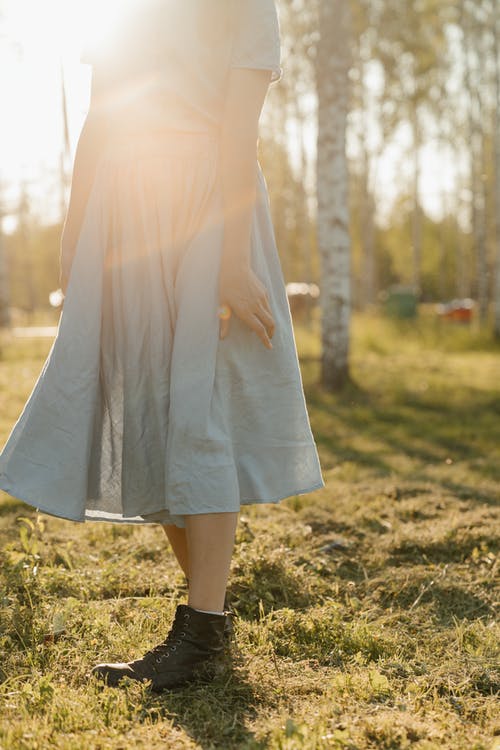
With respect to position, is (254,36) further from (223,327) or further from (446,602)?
(446,602)

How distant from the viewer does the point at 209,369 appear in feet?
6.88

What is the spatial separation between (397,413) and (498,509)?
3.67 m

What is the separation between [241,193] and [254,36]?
395 mm

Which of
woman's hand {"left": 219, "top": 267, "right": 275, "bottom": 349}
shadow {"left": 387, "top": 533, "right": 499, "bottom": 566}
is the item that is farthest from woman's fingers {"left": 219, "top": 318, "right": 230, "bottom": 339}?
shadow {"left": 387, "top": 533, "right": 499, "bottom": 566}

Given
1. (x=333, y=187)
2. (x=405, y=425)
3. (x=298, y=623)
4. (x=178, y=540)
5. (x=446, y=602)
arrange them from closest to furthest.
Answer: (x=178, y=540) < (x=298, y=623) < (x=446, y=602) < (x=405, y=425) < (x=333, y=187)

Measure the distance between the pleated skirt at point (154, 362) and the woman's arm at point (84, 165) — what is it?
0.07m

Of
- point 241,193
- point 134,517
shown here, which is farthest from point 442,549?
point 241,193

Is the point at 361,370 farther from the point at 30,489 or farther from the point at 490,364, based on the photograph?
the point at 30,489

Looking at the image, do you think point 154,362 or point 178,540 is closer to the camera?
point 154,362

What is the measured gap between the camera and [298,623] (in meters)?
2.55

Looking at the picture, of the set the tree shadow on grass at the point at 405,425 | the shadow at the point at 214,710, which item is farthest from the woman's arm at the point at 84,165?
the tree shadow on grass at the point at 405,425

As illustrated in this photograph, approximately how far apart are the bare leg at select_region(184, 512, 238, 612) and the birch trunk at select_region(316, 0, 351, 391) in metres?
6.61

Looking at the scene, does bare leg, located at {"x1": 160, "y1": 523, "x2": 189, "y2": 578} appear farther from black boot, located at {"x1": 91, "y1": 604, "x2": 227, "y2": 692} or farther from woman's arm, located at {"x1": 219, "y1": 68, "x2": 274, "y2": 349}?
woman's arm, located at {"x1": 219, "y1": 68, "x2": 274, "y2": 349}

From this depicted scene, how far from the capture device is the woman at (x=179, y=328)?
6.88ft
